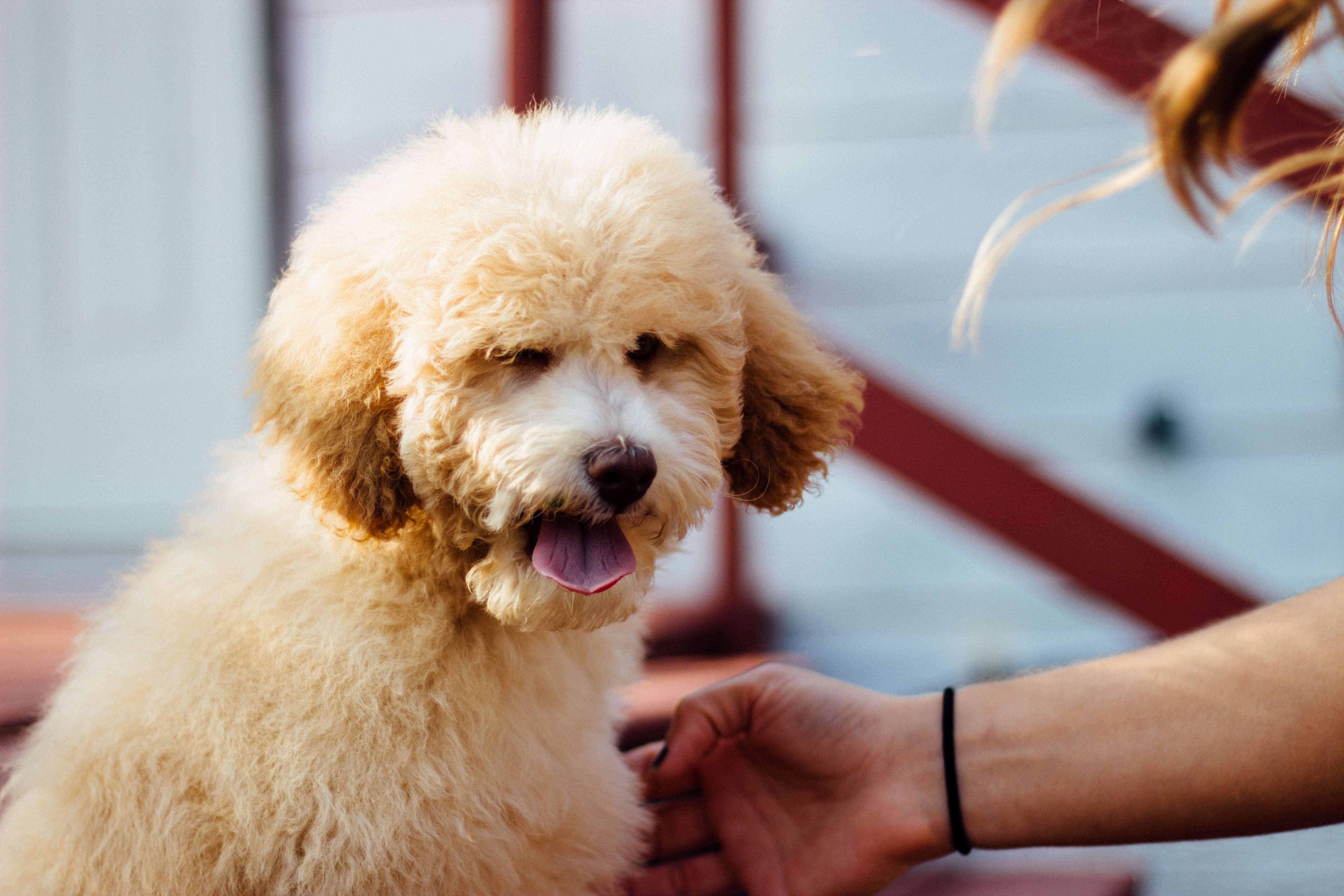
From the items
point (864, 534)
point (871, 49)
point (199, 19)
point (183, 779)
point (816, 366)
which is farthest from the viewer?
point (864, 534)

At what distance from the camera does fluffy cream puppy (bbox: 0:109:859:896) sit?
2.97ft

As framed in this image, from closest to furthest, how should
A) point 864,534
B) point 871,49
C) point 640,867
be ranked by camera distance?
point 640,867 → point 871,49 → point 864,534

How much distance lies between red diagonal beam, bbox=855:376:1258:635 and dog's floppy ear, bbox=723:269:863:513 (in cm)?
199

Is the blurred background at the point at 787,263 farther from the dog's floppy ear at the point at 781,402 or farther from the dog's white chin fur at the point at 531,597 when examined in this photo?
the dog's white chin fur at the point at 531,597

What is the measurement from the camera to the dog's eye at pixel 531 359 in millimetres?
933

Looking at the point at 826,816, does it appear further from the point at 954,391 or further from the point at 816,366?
the point at 954,391

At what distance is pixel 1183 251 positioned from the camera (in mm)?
4031

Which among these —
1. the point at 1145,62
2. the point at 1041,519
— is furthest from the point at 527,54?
the point at 1041,519

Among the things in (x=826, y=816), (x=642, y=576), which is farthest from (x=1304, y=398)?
(x=642, y=576)

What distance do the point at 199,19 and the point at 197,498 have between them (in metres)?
2.59

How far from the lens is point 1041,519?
3180 millimetres

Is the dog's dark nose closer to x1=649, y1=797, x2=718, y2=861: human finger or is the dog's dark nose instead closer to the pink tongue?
the pink tongue

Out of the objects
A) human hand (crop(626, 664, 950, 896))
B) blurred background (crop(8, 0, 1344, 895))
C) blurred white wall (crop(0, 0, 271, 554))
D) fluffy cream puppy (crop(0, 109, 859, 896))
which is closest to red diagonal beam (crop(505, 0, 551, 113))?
blurred background (crop(8, 0, 1344, 895))

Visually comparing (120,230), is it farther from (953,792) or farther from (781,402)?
(953,792)
